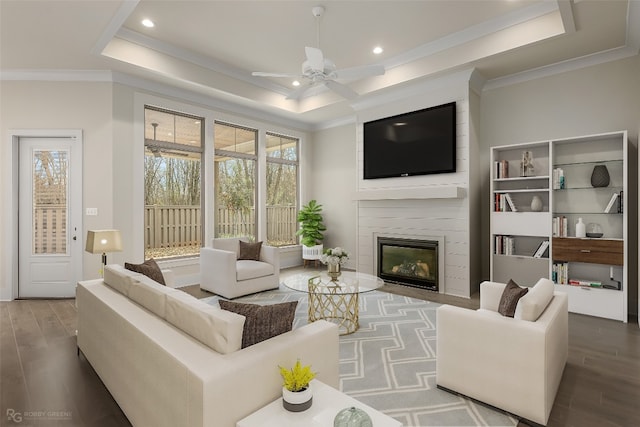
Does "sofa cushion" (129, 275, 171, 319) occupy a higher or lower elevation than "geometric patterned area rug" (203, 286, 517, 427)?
higher

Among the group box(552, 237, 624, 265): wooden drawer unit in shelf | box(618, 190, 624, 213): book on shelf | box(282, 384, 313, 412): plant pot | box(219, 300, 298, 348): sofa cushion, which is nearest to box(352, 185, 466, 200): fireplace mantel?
box(552, 237, 624, 265): wooden drawer unit in shelf

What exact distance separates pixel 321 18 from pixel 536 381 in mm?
3961

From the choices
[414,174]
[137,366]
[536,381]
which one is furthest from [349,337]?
[414,174]

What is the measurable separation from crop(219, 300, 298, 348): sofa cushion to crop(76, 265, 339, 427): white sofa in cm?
4

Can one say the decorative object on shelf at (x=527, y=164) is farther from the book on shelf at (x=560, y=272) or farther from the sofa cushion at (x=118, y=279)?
the sofa cushion at (x=118, y=279)

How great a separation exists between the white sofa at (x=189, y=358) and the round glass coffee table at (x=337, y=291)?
5.34 feet

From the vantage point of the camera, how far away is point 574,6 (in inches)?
134

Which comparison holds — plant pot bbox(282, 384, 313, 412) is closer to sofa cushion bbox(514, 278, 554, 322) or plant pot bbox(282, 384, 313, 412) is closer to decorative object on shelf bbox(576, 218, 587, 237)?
sofa cushion bbox(514, 278, 554, 322)

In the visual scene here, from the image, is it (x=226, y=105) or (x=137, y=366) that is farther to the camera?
(x=226, y=105)

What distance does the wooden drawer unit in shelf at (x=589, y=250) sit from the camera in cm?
381

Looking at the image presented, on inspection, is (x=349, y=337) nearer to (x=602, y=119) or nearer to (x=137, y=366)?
(x=137, y=366)

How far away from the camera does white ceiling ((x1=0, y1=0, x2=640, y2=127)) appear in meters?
3.58

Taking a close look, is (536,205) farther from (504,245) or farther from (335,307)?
(335,307)

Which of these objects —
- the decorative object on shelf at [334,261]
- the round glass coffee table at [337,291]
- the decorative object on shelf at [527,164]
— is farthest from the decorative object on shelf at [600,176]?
the decorative object on shelf at [334,261]
